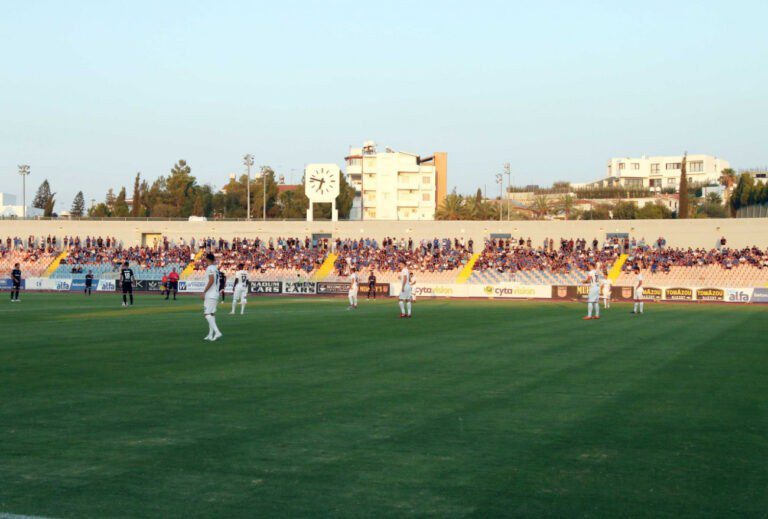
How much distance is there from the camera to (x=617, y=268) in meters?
62.2

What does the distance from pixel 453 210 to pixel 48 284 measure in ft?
195

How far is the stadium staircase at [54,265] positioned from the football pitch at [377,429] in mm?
53266

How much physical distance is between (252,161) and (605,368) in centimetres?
7776

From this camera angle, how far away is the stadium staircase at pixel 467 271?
62.6 meters

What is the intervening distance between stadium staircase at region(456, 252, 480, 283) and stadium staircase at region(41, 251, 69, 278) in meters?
34.5

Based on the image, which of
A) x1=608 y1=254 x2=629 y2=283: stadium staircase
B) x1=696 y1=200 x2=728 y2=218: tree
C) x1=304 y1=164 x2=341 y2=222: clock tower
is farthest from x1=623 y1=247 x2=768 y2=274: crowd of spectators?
x1=696 y1=200 x2=728 y2=218: tree

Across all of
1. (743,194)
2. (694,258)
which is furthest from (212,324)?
(743,194)

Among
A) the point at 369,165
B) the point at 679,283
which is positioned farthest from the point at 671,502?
the point at 369,165

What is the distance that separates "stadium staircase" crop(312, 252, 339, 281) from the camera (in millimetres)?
65375

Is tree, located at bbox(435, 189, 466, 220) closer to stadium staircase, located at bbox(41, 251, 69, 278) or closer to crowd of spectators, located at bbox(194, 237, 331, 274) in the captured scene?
crowd of spectators, located at bbox(194, 237, 331, 274)

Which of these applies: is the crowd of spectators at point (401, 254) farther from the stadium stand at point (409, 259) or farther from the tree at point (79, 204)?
the tree at point (79, 204)

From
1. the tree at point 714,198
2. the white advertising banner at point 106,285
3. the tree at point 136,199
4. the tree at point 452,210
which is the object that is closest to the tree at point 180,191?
the tree at point 136,199

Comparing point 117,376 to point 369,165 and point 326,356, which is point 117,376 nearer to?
point 326,356

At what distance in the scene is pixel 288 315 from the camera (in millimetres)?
29641
